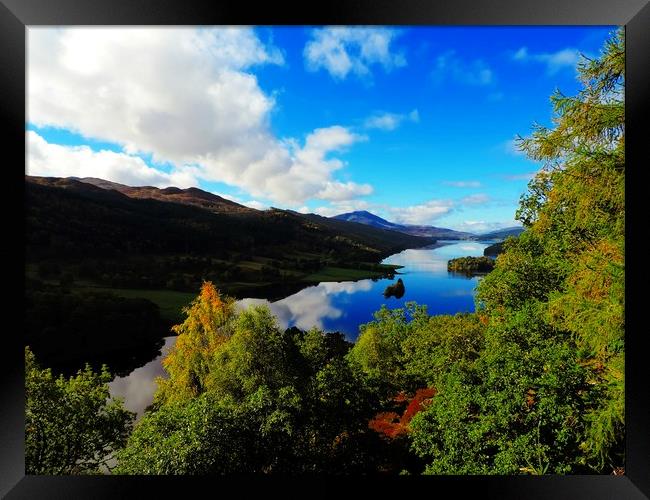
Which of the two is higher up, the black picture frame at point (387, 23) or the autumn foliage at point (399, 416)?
the black picture frame at point (387, 23)

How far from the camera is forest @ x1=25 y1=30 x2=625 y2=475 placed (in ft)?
8.34

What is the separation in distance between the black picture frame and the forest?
1.61ft

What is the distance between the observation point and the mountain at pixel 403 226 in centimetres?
916

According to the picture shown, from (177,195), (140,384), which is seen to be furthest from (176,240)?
(140,384)

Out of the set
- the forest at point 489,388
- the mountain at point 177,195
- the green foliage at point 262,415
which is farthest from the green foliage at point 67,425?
the mountain at point 177,195

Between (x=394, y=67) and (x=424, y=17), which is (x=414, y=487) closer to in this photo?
(x=424, y=17)

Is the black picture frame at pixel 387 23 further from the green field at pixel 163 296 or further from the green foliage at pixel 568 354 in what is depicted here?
the green field at pixel 163 296

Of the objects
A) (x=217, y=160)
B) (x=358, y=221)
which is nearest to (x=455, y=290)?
(x=358, y=221)

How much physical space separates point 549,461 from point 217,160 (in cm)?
742

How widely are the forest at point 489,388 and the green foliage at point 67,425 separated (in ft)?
0.05

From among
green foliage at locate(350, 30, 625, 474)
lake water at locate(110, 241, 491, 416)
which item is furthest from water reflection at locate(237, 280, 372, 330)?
green foliage at locate(350, 30, 625, 474)

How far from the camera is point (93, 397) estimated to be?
449 cm

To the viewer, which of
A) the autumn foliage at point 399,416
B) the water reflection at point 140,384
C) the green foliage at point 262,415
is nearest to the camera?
the green foliage at point 262,415

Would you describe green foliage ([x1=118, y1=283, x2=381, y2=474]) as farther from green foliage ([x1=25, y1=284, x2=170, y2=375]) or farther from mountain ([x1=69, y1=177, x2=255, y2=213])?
mountain ([x1=69, y1=177, x2=255, y2=213])
